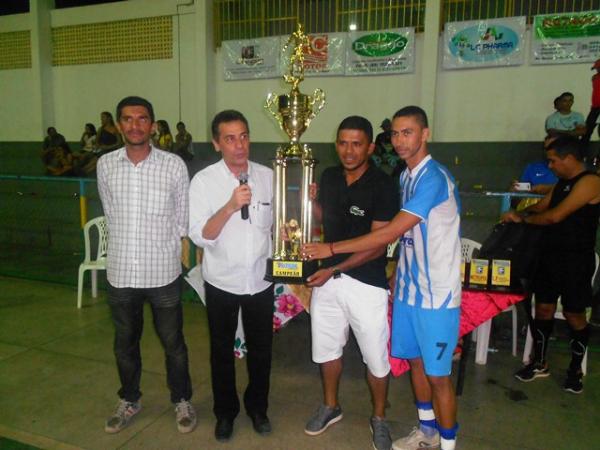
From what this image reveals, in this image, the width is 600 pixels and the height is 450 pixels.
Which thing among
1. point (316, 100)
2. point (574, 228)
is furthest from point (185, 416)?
point (574, 228)

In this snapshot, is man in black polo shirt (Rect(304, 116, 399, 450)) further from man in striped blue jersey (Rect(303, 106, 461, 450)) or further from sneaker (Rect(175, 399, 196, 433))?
sneaker (Rect(175, 399, 196, 433))

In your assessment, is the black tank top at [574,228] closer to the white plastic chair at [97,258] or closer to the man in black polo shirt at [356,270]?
the man in black polo shirt at [356,270]

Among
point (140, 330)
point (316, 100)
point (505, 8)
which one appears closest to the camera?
point (140, 330)

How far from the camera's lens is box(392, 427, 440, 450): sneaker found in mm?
2506

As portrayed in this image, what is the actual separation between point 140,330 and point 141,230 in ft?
1.98

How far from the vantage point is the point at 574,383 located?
→ 3234mm

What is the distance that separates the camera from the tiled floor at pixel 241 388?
8.62 feet

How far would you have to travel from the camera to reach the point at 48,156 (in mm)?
9992

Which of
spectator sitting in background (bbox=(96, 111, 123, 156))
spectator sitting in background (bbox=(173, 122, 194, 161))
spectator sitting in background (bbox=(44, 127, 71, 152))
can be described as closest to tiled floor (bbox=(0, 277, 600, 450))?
spectator sitting in background (bbox=(173, 122, 194, 161))

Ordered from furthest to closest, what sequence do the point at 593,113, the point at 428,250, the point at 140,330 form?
1. the point at 593,113
2. the point at 140,330
3. the point at 428,250

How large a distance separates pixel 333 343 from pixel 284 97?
137 cm

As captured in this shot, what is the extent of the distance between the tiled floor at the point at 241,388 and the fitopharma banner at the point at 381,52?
5.88 m

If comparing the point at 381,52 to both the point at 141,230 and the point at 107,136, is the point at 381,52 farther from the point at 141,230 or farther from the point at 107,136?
the point at 141,230

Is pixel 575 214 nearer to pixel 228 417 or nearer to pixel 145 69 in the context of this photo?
pixel 228 417
